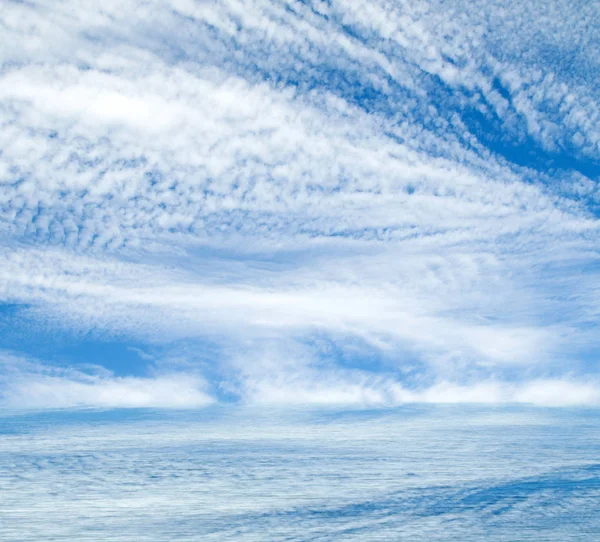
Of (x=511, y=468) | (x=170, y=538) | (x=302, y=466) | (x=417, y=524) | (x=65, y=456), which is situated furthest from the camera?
(x=65, y=456)

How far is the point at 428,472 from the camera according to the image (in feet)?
167

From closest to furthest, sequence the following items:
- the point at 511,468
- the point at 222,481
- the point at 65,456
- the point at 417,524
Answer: the point at 417,524 → the point at 222,481 → the point at 511,468 → the point at 65,456

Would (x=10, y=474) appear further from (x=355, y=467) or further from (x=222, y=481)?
(x=355, y=467)

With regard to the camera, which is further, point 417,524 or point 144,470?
point 144,470

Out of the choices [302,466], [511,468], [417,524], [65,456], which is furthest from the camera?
[65,456]

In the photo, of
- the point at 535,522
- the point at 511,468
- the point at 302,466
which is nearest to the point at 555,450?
the point at 511,468

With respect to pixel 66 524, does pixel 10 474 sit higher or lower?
higher

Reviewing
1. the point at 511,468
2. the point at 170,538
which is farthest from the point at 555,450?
the point at 170,538

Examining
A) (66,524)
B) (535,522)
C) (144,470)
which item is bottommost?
(535,522)

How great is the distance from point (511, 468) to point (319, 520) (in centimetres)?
2817

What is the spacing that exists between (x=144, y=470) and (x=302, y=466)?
54.9 ft

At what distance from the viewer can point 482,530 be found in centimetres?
3195

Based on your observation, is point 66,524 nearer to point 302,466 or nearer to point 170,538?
point 170,538

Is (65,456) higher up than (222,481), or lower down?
higher up
